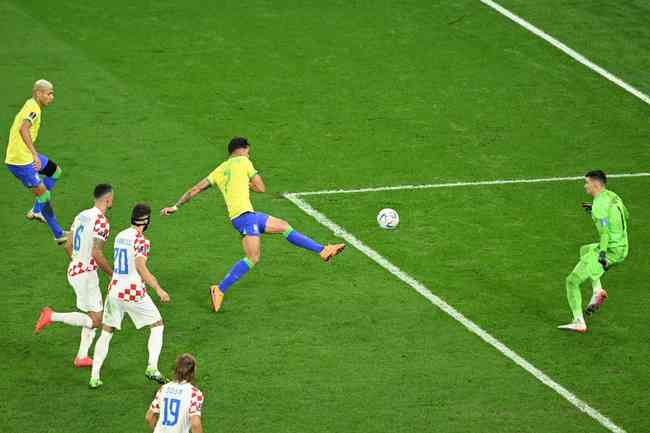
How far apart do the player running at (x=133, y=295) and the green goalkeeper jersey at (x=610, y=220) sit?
569 cm

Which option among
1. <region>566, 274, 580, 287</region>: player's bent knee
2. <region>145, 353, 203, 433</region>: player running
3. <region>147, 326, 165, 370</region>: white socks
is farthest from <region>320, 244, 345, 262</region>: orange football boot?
<region>145, 353, 203, 433</region>: player running

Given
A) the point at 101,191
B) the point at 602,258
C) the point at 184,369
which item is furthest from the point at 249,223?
the point at 184,369

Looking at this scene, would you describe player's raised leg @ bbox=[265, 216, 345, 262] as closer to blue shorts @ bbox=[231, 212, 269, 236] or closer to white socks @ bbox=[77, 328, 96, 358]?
blue shorts @ bbox=[231, 212, 269, 236]

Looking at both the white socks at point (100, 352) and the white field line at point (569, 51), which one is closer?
the white socks at point (100, 352)

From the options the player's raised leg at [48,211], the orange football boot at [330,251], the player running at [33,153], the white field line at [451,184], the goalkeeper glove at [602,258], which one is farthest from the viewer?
the white field line at [451,184]

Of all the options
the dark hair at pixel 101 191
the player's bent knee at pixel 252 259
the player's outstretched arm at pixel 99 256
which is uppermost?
the dark hair at pixel 101 191

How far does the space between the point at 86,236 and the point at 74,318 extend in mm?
996

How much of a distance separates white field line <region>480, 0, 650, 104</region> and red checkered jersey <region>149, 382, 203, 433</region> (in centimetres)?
1557

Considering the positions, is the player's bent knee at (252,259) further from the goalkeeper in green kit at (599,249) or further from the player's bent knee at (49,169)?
the goalkeeper in green kit at (599,249)

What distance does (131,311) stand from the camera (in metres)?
14.0

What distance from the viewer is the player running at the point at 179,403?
1121 centimetres

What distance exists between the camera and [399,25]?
26859mm

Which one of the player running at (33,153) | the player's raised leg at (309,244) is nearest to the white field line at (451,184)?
the player's raised leg at (309,244)

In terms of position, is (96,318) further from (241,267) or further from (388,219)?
(388,219)
